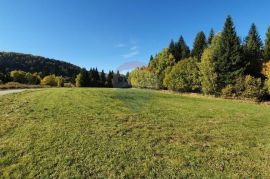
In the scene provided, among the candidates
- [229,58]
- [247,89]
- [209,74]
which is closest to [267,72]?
[247,89]

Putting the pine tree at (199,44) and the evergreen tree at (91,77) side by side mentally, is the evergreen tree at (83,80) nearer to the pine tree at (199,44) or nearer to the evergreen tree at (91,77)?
the evergreen tree at (91,77)

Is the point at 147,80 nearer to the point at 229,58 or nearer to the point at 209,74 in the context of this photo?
the point at 209,74

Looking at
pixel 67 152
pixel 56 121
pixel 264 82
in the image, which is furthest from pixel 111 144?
pixel 264 82

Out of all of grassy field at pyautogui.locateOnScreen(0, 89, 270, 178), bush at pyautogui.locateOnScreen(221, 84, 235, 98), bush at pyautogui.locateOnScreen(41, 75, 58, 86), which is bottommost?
grassy field at pyautogui.locateOnScreen(0, 89, 270, 178)

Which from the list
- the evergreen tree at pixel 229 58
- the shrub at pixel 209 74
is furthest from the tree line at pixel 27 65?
the evergreen tree at pixel 229 58

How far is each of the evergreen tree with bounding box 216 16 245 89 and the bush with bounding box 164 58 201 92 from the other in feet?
19.6

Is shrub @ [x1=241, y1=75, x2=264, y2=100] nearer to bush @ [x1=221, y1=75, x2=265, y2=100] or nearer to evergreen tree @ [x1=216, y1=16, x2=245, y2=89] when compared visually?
bush @ [x1=221, y1=75, x2=265, y2=100]

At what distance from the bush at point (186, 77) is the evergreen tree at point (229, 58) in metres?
5.98

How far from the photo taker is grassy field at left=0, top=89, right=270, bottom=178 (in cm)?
512

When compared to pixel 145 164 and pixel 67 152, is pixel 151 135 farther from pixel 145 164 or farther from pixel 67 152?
pixel 67 152

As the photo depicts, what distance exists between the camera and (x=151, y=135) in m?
7.54

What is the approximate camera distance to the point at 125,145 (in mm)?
6508

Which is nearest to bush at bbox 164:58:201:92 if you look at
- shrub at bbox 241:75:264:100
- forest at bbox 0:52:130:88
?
shrub at bbox 241:75:264:100

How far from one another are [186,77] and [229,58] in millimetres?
10087
